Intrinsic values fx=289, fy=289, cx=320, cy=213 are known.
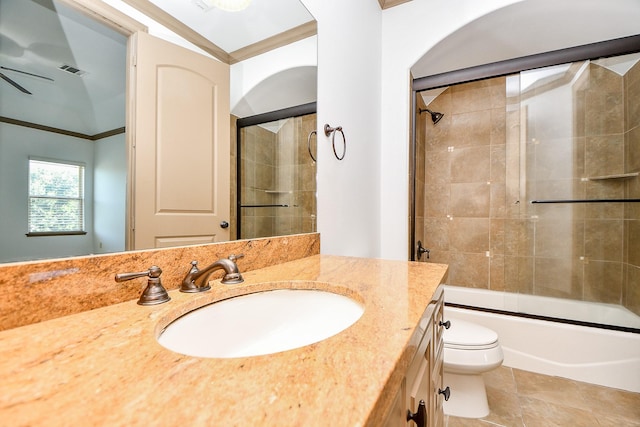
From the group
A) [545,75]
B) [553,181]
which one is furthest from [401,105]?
[553,181]

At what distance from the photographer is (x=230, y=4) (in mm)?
959

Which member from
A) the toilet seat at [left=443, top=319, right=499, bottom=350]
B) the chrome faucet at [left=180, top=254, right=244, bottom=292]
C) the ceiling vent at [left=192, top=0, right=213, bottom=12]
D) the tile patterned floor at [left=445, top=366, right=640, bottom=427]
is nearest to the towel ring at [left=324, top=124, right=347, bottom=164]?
the ceiling vent at [left=192, top=0, right=213, bottom=12]

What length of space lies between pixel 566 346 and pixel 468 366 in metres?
0.92

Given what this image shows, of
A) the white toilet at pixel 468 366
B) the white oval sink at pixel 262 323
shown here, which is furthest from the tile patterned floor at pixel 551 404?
the white oval sink at pixel 262 323

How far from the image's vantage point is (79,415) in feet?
0.87

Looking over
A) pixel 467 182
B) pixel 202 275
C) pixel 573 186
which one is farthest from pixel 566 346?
pixel 202 275

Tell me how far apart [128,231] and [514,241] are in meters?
2.83

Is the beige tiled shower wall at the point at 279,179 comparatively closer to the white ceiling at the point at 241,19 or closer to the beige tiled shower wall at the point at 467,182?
the white ceiling at the point at 241,19

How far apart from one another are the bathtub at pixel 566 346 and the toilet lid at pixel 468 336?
293 mm

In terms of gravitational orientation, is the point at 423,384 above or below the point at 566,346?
above

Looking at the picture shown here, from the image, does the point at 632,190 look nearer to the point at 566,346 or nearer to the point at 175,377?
the point at 566,346

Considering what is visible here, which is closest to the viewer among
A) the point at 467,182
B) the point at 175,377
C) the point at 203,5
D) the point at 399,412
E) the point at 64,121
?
the point at 175,377

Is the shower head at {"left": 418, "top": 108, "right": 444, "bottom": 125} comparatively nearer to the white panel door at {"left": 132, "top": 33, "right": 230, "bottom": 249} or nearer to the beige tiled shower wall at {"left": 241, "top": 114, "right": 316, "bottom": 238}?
the beige tiled shower wall at {"left": 241, "top": 114, "right": 316, "bottom": 238}

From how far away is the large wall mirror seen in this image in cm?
51
